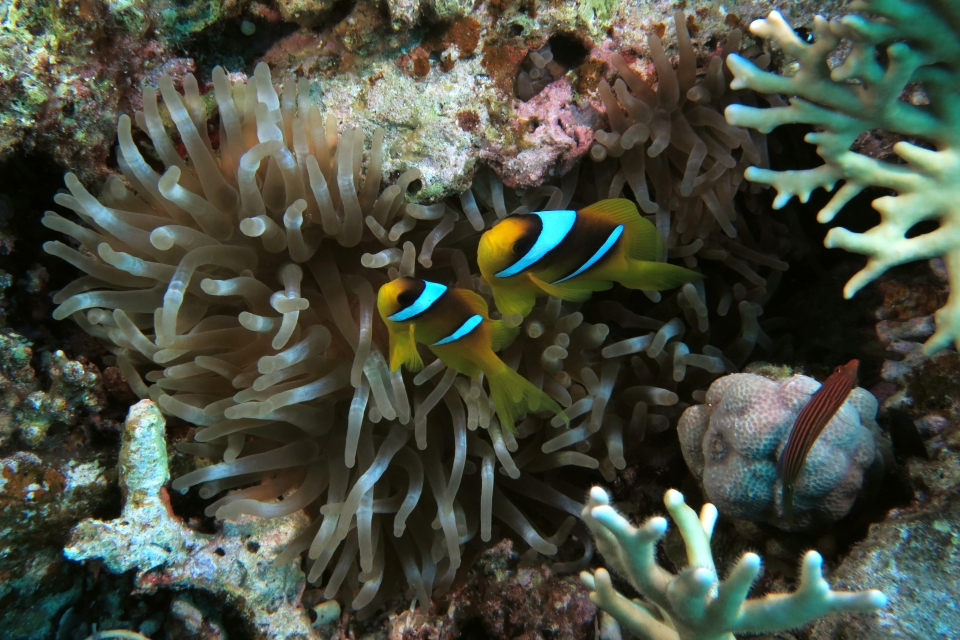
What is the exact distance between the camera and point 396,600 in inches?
102

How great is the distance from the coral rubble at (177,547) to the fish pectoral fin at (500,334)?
1120 millimetres

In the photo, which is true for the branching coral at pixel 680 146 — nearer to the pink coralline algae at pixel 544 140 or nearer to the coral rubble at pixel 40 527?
the pink coralline algae at pixel 544 140

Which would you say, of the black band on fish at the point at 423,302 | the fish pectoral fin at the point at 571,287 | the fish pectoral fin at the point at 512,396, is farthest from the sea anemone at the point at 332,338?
the black band on fish at the point at 423,302

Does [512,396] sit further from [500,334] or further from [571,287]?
[571,287]

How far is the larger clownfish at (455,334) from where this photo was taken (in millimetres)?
1695

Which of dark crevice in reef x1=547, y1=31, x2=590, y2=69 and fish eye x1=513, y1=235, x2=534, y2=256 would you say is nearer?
fish eye x1=513, y1=235, x2=534, y2=256

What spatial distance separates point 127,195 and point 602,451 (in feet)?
6.74

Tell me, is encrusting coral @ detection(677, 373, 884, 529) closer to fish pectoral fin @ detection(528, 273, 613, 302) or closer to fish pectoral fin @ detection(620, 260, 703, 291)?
fish pectoral fin @ detection(620, 260, 703, 291)

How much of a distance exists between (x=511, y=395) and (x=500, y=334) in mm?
212

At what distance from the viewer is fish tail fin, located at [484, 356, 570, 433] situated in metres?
1.94

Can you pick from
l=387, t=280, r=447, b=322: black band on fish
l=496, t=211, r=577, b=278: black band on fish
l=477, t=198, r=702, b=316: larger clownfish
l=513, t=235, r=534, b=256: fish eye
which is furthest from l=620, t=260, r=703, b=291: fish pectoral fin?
l=387, t=280, r=447, b=322: black band on fish

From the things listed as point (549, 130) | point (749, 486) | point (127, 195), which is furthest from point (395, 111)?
point (749, 486)

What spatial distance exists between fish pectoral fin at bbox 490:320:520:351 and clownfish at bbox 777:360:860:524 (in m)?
0.91

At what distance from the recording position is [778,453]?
185cm
